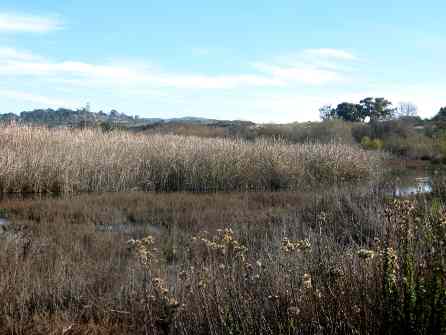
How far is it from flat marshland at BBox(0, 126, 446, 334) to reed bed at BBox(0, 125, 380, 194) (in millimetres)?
40

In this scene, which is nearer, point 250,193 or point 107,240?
point 107,240

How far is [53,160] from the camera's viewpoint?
614 inches

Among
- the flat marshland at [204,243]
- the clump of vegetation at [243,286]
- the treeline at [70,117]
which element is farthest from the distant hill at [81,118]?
the clump of vegetation at [243,286]

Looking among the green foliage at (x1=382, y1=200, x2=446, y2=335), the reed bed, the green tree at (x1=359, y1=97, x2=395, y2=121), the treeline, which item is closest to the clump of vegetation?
the green foliage at (x1=382, y1=200, x2=446, y2=335)

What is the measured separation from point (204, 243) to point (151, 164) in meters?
10.3

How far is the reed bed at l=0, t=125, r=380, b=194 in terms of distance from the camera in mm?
15555

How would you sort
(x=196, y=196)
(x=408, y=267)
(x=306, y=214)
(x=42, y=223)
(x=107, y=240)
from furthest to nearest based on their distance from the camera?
(x=196, y=196), (x=306, y=214), (x=42, y=223), (x=107, y=240), (x=408, y=267)

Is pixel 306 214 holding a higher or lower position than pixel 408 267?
lower

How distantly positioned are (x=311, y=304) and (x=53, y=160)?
1326 centimetres

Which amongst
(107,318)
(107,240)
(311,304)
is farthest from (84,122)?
(311,304)

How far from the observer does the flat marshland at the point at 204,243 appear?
3.48 m

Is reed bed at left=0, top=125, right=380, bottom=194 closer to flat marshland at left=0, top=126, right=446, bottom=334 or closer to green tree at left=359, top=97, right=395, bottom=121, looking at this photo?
flat marshland at left=0, top=126, right=446, bottom=334

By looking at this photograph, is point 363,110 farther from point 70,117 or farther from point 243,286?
point 243,286

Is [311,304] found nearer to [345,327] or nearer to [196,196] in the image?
[345,327]
